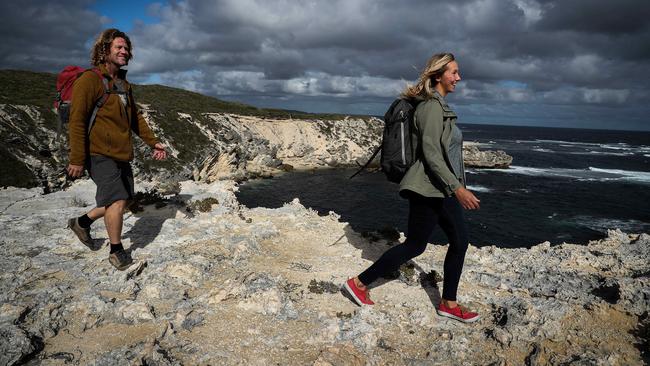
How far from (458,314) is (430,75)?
3252mm

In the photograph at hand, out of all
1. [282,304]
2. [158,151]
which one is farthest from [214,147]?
[282,304]

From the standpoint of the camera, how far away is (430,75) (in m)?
4.80

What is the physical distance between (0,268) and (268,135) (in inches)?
2982

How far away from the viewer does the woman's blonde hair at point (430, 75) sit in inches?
187

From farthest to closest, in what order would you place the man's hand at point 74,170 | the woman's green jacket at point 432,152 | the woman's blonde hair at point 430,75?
1. the man's hand at point 74,170
2. the woman's blonde hair at point 430,75
3. the woman's green jacket at point 432,152

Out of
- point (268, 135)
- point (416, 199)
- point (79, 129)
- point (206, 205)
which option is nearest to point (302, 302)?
point (416, 199)

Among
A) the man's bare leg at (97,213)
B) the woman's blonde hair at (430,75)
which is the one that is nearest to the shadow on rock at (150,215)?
the man's bare leg at (97,213)

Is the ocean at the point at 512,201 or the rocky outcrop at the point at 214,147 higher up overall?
the rocky outcrop at the point at 214,147

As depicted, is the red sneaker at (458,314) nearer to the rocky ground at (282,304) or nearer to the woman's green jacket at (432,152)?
the rocky ground at (282,304)

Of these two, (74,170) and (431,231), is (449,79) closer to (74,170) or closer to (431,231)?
(431,231)

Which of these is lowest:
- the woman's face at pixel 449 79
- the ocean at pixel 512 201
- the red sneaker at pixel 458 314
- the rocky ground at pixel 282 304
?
the ocean at pixel 512 201

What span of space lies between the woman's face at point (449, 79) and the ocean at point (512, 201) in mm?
26579

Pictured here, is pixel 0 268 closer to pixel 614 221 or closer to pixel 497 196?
pixel 614 221

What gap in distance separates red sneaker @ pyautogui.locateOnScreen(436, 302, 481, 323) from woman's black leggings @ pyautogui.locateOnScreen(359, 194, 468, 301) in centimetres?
16
